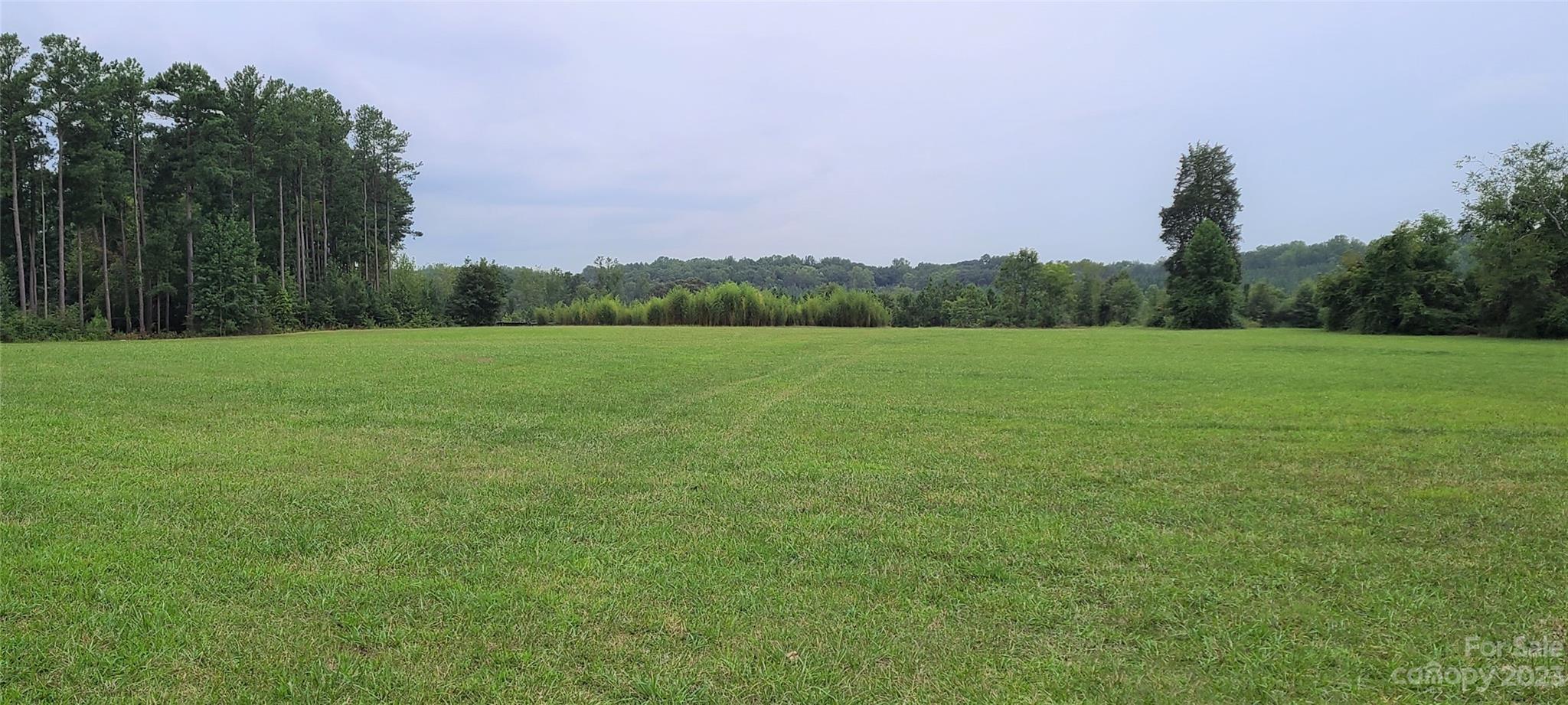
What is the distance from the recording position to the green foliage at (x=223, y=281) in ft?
108

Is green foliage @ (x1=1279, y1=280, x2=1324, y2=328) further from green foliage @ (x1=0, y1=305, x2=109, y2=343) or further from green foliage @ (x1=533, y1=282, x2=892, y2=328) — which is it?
green foliage @ (x1=0, y1=305, x2=109, y2=343)

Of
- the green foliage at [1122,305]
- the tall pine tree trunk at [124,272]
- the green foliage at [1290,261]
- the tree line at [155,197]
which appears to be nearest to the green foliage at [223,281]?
the tree line at [155,197]

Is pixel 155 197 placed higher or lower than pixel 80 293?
higher

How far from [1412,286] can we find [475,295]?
56.8 m

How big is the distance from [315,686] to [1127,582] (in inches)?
137

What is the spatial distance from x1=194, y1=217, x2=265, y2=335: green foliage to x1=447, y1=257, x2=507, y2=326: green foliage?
1721 centimetres

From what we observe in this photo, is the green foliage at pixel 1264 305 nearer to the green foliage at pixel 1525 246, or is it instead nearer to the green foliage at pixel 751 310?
the green foliage at pixel 1525 246

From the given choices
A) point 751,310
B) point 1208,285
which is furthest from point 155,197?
point 1208,285

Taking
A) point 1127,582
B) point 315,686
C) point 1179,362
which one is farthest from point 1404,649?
point 1179,362

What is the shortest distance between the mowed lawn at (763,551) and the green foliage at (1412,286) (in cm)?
3318

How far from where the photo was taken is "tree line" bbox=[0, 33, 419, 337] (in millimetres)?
29094

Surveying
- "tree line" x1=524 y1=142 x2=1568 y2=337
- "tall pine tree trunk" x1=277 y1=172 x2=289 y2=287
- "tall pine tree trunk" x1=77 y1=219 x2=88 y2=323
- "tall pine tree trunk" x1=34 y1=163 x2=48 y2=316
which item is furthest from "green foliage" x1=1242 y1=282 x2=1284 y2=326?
"tall pine tree trunk" x1=34 y1=163 x2=48 y2=316

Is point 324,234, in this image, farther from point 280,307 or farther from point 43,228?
point 43,228

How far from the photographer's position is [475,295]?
2016 inches
